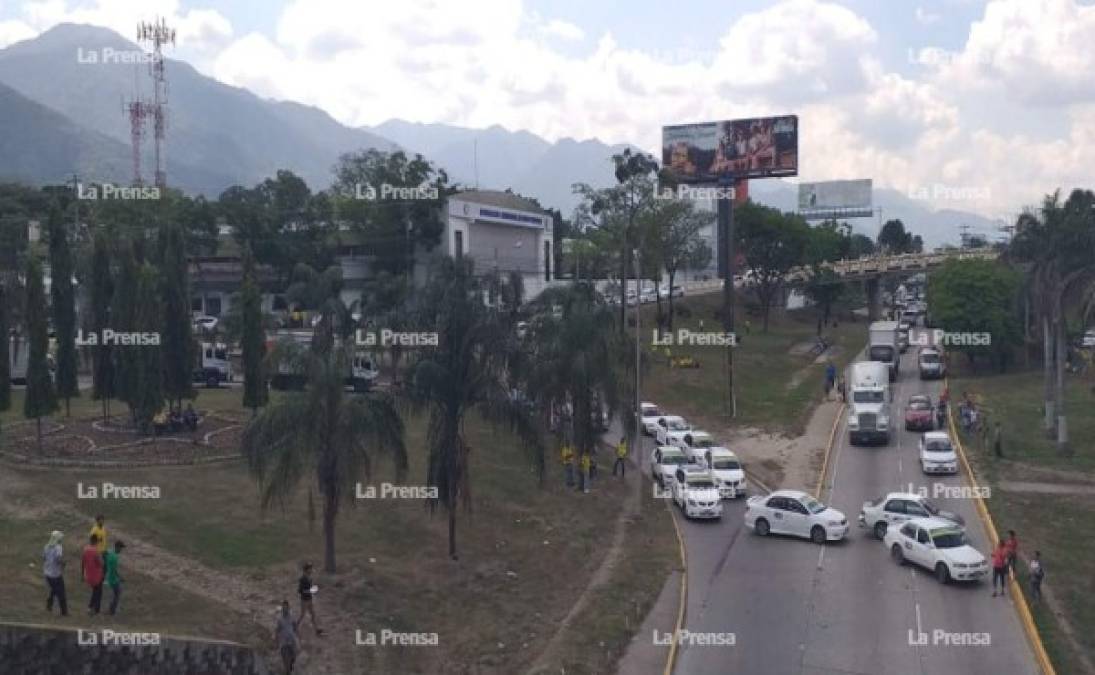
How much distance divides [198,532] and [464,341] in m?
8.54

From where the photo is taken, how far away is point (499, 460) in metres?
40.7

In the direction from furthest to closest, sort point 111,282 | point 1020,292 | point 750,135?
1. point 750,135
2. point 1020,292
3. point 111,282

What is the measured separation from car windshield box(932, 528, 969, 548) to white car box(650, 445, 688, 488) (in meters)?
11.6

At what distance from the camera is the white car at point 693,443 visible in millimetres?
40781

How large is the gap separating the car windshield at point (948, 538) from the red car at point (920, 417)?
2169cm

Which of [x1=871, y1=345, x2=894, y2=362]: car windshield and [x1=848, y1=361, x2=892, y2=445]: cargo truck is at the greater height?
[x1=871, y1=345, x2=894, y2=362]: car windshield

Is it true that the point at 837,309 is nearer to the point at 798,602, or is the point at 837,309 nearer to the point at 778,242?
the point at 778,242

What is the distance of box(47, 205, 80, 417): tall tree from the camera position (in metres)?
36.2

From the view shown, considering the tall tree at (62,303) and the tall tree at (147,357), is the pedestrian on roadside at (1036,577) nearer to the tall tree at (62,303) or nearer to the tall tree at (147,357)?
the tall tree at (147,357)

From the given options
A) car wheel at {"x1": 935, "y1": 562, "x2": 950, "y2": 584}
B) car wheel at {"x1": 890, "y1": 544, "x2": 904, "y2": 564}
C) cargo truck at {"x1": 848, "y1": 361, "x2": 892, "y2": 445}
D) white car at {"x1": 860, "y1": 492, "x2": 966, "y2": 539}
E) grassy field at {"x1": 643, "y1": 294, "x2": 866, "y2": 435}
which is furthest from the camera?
grassy field at {"x1": 643, "y1": 294, "x2": 866, "y2": 435}

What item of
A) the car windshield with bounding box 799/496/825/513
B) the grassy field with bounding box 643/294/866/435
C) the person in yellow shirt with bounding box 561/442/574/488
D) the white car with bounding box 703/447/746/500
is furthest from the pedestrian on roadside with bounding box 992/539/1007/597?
the grassy field with bounding box 643/294/866/435

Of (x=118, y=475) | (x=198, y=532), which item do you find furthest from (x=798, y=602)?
(x=118, y=475)

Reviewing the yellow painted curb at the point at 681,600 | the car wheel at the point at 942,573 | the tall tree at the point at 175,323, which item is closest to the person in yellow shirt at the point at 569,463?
the yellow painted curb at the point at 681,600

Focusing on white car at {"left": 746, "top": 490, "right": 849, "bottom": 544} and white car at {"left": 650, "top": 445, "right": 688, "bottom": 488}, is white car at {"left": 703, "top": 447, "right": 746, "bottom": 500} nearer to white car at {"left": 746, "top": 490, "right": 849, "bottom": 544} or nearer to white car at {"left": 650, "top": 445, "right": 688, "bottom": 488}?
white car at {"left": 650, "top": 445, "right": 688, "bottom": 488}
